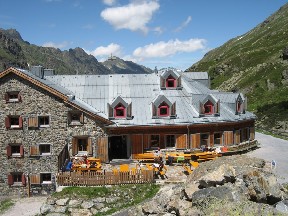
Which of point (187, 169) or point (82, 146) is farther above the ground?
point (82, 146)

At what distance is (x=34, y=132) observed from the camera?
3888 cm

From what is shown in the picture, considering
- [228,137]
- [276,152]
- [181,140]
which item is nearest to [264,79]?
[276,152]

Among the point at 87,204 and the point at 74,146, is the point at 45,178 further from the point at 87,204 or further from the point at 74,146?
the point at 87,204

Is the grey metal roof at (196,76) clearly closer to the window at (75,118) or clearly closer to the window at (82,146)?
the window at (75,118)

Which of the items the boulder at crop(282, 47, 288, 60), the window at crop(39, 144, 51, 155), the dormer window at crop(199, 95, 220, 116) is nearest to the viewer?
the window at crop(39, 144, 51, 155)

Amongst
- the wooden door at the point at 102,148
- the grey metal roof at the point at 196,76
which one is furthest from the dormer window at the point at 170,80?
the wooden door at the point at 102,148

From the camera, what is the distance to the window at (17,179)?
3894 centimetres

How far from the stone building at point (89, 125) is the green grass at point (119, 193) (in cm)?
502

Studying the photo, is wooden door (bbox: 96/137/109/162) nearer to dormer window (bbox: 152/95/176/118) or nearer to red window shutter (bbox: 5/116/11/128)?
dormer window (bbox: 152/95/176/118)

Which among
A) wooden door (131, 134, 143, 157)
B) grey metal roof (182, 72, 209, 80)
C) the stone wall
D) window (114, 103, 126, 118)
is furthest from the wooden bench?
grey metal roof (182, 72, 209, 80)

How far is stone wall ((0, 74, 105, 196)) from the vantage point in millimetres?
38469

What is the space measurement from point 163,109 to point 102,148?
26.5 feet

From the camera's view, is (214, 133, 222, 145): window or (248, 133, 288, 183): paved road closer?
(248, 133, 288, 183): paved road

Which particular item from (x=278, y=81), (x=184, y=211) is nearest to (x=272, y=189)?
(x=184, y=211)
